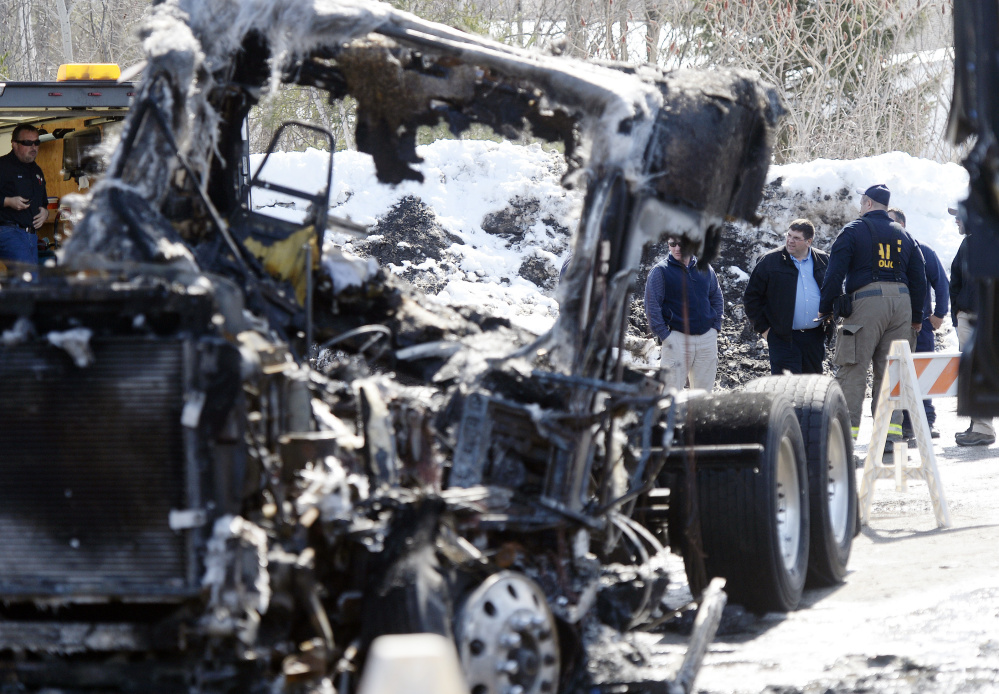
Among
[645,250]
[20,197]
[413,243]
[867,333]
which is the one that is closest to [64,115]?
[20,197]

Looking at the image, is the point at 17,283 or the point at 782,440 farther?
the point at 782,440

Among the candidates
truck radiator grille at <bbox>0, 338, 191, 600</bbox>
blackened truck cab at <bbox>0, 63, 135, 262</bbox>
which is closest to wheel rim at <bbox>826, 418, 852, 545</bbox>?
truck radiator grille at <bbox>0, 338, 191, 600</bbox>

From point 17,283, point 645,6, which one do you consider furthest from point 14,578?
point 645,6

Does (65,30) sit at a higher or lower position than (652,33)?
higher

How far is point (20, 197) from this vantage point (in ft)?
30.6

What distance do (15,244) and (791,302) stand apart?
6.48 meters

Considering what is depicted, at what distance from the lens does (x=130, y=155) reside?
387 centimetres

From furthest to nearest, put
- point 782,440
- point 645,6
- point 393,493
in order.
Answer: point 645,6 < point 782,440 < point 393,493

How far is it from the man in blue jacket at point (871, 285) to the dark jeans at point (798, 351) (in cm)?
19

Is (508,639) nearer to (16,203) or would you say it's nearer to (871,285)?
(871,285)

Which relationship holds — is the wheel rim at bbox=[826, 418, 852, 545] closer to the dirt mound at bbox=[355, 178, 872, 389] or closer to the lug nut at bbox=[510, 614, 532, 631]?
the lug nut at bbox=[510, 614, 532, 631]

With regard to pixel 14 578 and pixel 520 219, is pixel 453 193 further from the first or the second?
pixel 14 578

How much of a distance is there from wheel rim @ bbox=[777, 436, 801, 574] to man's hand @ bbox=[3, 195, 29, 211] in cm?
686

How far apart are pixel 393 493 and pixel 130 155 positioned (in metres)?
1.59
